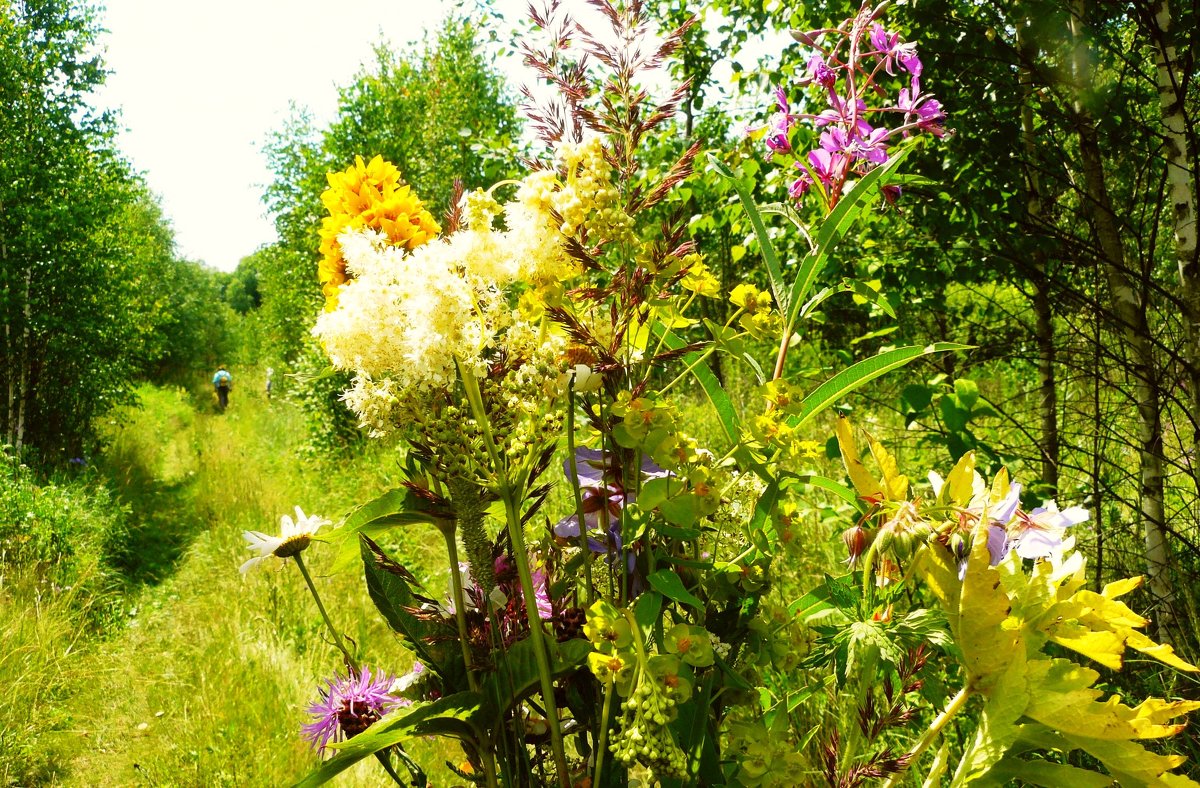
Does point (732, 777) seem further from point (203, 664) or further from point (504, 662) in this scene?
point (203, 664)

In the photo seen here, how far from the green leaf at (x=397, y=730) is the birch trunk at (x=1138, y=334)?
1.88 m

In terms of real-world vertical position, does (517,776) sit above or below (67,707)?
above

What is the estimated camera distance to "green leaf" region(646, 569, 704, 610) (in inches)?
28.0

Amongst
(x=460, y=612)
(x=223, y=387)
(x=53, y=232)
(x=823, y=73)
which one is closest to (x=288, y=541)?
(x=460, y=612)

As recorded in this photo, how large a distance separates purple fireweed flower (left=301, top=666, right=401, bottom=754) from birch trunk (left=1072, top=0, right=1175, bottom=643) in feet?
6.30

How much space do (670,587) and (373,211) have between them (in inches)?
23.8

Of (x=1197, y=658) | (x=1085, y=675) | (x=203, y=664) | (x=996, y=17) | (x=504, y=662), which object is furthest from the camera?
(x=203, y=664)

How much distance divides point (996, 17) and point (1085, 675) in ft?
6.90

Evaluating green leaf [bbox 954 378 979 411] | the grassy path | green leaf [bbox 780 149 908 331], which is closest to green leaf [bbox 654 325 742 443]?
green leaf [bbox 780 149 908 331]

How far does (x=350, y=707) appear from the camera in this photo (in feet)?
3.14

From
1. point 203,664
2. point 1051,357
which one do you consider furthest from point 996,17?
point 203,664

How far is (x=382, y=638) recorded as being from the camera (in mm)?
3613

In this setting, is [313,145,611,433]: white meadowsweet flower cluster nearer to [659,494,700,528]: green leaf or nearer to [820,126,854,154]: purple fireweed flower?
[659,494,700,528]: green leaf

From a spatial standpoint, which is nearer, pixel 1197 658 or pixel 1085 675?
pixel 1085 675
